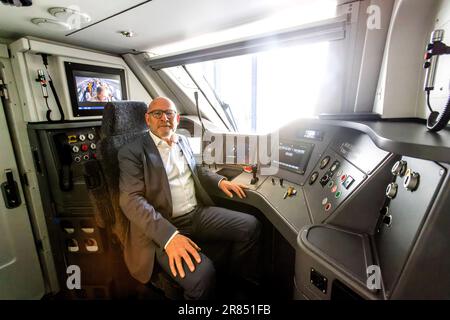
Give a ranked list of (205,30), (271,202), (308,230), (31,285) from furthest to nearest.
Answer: (31,285) → (205,30) → (271,202) → (308,230)

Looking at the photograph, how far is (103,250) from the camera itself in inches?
64.0

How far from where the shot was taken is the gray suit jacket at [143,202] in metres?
1.24

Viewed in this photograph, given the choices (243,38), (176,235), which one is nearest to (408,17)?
(243,38)

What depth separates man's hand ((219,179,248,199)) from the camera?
1537 millimetres

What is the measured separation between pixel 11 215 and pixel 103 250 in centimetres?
82

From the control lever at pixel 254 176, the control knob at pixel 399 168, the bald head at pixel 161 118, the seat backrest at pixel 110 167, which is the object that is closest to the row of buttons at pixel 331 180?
the control knob at pixel 399 168

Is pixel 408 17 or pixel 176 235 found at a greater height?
pixel 408 17

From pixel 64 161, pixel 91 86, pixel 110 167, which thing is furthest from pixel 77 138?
pixel 110 167

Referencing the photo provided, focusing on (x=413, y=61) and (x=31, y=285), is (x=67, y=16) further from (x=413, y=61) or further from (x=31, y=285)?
(x=31, y=285)

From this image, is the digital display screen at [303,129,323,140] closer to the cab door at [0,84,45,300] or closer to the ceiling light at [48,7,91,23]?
the ceiling light at [48,7,91,23]

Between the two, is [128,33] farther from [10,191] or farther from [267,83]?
[10,191]

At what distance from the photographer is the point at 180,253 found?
114 centimetres

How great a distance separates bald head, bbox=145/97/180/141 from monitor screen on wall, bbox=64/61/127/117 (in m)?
0.76

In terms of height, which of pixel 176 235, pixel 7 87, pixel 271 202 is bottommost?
pixel 176 235
